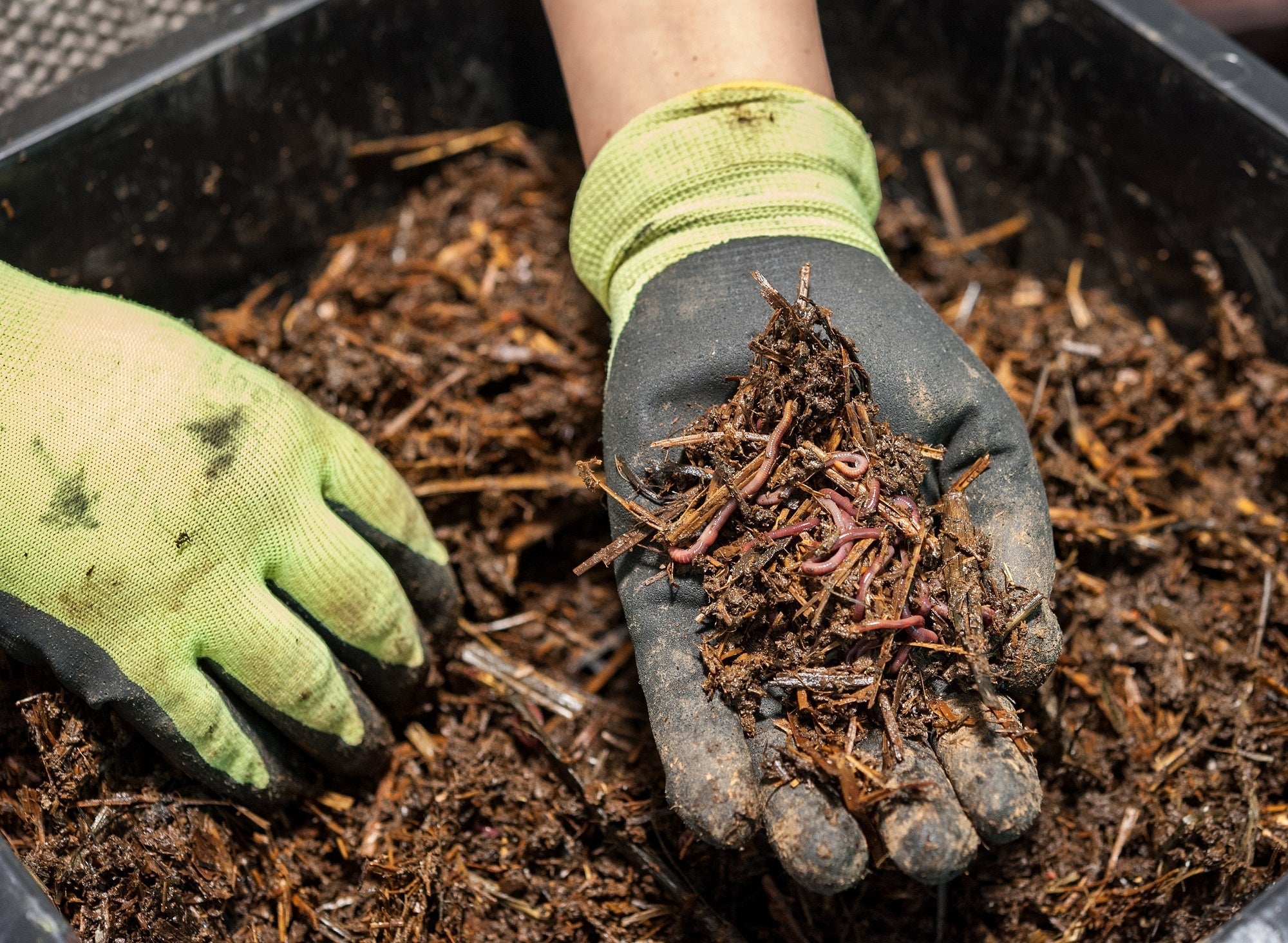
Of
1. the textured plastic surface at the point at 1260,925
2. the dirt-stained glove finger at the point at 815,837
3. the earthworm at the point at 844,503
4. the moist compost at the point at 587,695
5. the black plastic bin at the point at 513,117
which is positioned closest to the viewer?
the textured plastic surface at the point at 1260,925

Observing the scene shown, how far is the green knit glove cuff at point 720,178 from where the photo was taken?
7.90 feet

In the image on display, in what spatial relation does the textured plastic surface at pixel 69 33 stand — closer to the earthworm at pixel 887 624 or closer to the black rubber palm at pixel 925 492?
the black rubber palm at pixel 925 492

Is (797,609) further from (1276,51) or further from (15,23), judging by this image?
(1276,51)

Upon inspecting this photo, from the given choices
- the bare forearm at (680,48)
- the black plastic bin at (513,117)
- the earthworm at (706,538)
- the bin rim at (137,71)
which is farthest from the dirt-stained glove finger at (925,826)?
the bin rim at (137,71)

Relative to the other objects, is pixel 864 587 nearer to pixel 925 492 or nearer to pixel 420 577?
pixel 925 492

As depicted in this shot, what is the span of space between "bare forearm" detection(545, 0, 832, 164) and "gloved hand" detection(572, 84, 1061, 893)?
0.38 feet

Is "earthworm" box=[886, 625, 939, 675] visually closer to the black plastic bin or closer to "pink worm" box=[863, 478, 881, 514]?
"pink worm" box=[863, 478, 881, 514]

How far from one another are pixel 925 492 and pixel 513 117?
84.3 inches

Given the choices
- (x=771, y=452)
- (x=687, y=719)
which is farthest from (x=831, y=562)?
→ (x=687, y=719)

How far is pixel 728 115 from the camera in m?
2.44

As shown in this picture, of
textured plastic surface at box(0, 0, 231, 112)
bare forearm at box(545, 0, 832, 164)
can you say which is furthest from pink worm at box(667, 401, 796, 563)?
textured plastic surface at box(0, 0, 231, 112)

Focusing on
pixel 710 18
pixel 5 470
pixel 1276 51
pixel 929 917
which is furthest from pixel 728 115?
pixel 1276 51

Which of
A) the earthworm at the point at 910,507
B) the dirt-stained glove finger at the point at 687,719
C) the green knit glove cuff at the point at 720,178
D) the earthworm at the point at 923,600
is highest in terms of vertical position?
the green knit glove cuff at the point at 720,178

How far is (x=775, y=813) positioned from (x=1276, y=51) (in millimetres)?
3805
